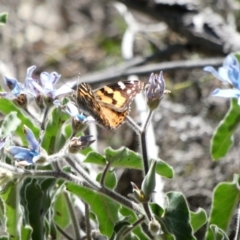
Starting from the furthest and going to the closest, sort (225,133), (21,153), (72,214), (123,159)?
(225,133) → (72,214) → (123,159) → (21,153)

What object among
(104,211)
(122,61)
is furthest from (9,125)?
(122,61)

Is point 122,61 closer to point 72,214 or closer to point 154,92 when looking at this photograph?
point 72,214

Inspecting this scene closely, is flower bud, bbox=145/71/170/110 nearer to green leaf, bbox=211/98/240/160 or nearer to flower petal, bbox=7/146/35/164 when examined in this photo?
flower petal, bbox=7/146/35/164

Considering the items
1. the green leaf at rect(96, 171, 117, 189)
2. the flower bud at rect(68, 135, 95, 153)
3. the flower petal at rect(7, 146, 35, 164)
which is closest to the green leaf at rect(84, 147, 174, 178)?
the green leaf at rect(96, 171, 117, 189)

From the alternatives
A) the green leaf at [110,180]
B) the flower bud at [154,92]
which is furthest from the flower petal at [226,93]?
the green leaf at [110,180]

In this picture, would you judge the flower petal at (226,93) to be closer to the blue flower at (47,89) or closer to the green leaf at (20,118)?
the blue flower at (47,89)
